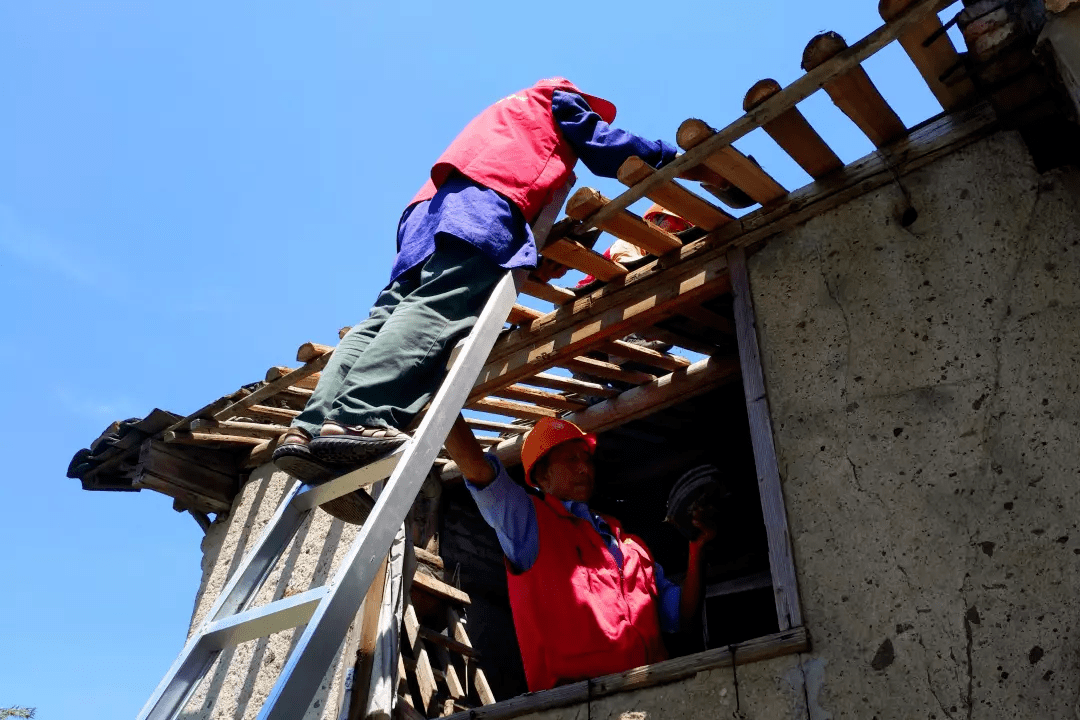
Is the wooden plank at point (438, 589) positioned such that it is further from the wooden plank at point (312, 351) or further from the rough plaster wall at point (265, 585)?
the wooden plank at point (312, 351)

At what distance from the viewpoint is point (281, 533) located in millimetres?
2867

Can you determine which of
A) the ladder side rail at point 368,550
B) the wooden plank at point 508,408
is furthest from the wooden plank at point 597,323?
the ladder side rail at point 368,550

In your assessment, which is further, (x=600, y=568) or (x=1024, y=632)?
(x=600, y=568)

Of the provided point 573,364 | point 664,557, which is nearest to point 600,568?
point 573,364

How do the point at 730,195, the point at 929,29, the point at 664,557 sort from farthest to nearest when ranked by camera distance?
the point at 664,557
the point at 730,195
the point at 929,29

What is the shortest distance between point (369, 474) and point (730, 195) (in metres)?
1.94

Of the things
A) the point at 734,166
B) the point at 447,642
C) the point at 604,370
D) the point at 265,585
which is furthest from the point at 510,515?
the point at 265,585

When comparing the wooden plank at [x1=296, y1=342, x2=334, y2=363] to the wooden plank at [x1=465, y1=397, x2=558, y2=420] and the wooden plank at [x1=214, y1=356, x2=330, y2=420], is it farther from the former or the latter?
the wooden plank at [x1=465, y1=397, x2=558, y2=420]

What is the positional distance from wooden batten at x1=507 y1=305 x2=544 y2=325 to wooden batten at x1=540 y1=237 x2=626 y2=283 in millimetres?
405

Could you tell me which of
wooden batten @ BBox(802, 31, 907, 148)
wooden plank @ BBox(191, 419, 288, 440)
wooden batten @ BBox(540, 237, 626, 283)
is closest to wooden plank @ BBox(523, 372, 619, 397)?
wooden batten @ BBox(540, 237, 626, 283)

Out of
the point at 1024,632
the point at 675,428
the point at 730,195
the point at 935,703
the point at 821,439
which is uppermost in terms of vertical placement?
→ the point at 730,195

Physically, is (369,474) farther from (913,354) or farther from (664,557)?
(664,557)

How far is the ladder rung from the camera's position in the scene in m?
2.37

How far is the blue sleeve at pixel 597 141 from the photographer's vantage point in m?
3.74
